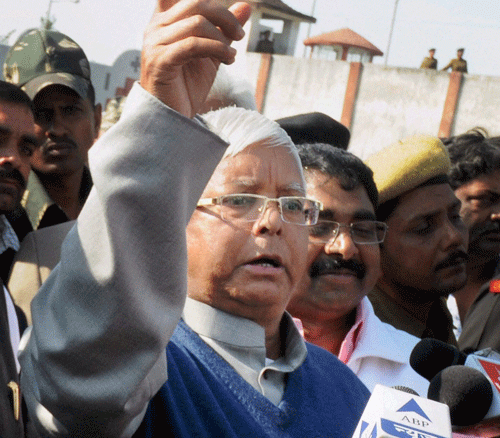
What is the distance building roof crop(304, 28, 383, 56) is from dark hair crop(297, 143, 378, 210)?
34.9 meters

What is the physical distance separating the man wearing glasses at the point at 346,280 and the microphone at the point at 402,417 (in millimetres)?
1466

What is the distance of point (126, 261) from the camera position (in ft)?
4.44

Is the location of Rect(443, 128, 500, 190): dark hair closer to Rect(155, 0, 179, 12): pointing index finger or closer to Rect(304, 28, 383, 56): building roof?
Rect(155, 0, 179, 12): pointing index finger

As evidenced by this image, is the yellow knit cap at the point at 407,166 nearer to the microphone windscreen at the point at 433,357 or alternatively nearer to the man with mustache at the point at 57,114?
the man with mustache at the point at 57,114

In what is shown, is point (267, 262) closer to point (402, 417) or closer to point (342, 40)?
point (402, 417)

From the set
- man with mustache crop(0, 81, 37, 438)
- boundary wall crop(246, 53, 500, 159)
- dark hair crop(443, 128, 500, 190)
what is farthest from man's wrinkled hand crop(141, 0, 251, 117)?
boundary wall crop(246, 53, 500, 159)

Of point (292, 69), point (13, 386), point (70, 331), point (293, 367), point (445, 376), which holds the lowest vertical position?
point (292, 69)

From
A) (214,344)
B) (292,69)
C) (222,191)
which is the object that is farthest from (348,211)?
(292,69)

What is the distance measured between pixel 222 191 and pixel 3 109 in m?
1.87

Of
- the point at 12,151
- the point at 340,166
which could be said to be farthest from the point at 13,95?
the point at 340,166

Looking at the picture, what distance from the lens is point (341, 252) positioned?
10.2 ft

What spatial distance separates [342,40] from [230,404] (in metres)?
36.8

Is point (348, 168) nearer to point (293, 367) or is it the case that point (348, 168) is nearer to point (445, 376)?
point (293, 367)

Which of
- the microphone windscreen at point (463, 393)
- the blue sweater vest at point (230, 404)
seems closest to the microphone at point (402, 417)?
the microphone windscreen at point (463, 393)
